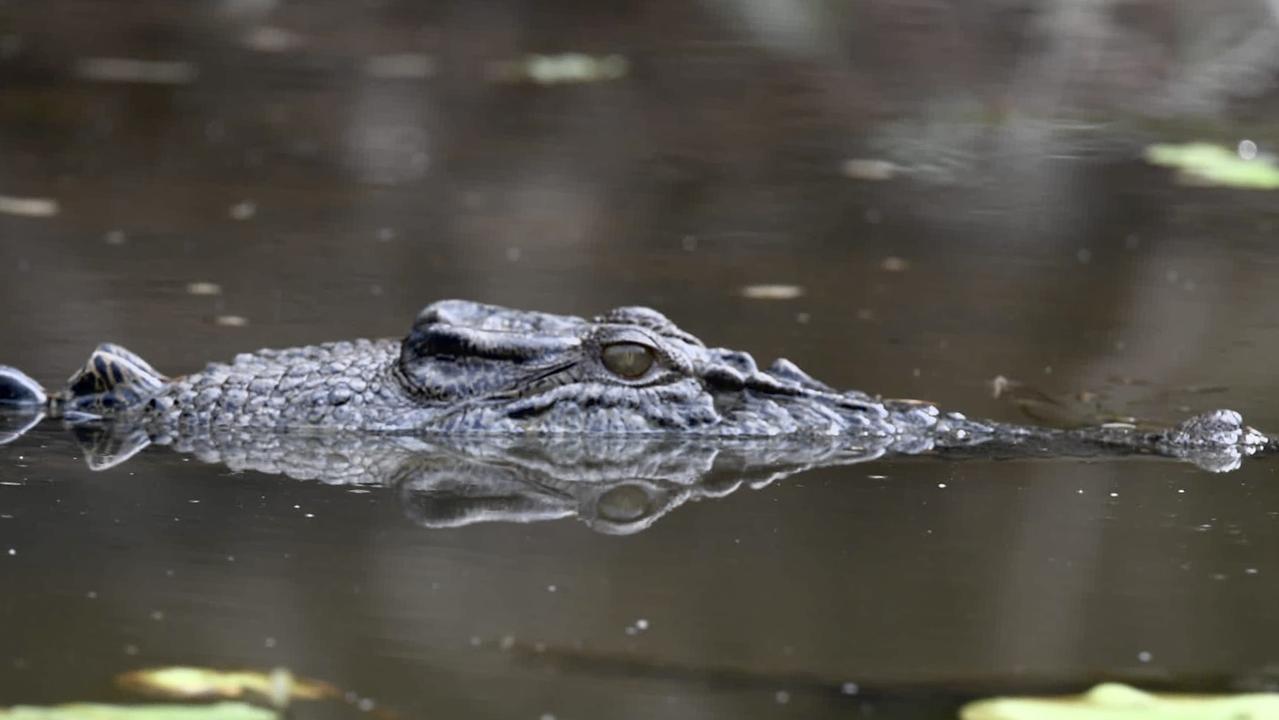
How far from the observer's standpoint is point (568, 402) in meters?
5.03

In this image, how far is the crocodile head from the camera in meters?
5.01

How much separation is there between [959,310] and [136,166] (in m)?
4.15

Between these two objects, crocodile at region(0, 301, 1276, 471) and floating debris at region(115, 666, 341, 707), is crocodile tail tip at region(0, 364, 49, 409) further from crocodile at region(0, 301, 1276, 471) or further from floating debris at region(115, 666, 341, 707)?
floating debris at region(115, 666, 341, 707)

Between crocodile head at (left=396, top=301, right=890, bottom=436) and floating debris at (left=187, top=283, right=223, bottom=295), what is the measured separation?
1.84 meters

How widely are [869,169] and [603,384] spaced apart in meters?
4.62

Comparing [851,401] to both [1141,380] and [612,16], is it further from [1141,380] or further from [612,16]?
[612,16]

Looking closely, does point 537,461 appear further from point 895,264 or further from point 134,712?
point 895,264

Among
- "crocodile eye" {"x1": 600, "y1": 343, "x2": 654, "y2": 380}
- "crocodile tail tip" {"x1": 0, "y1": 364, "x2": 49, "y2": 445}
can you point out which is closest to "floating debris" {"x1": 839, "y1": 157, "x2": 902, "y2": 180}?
"crocodile eye" {"x1": 600, "y1": 343, "x2": 654, "y2": 380}

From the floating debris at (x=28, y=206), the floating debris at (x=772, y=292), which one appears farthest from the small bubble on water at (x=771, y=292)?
the floating debris at (x=28, y=206)

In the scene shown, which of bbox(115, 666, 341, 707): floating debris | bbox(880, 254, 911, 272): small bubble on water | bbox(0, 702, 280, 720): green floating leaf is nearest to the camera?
bbox(0, 702, 280, 720): green floating leaf

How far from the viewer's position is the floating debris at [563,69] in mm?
11602

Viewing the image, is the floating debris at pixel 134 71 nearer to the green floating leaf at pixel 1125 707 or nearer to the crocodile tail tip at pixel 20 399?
the crocodile tail tip at pixel 20 399

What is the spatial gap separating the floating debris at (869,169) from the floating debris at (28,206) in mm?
3585

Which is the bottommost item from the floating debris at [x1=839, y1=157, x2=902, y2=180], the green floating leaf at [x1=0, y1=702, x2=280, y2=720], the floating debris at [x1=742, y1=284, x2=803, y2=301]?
the green floating leaf at [x1=0, y1=702, x2=280, y2=720]
